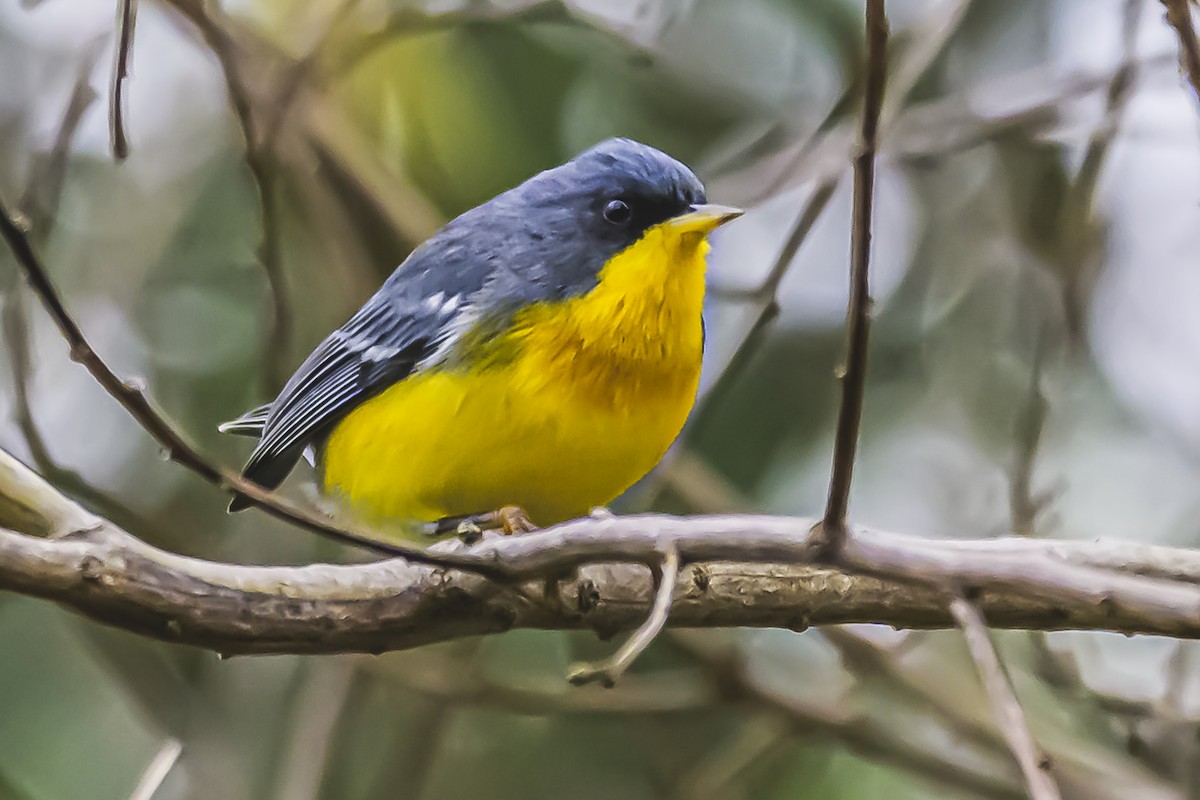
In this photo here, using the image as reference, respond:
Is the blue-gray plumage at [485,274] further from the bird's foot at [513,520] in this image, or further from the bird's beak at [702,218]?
the bird's foot at [513,520]

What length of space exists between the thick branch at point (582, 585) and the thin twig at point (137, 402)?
41 cm

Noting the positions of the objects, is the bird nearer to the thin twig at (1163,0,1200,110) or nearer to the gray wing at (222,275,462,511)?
the gray wing at (222,275,462,511)

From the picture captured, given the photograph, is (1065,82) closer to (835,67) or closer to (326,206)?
(835,67)

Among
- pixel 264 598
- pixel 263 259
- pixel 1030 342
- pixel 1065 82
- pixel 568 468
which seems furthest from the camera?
pixel 1030 342

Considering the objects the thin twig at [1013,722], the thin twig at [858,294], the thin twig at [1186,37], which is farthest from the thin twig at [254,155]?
the thin twig at [1013,722]

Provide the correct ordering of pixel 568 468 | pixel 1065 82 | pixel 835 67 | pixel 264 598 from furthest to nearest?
pixel 835 67 < pixel 1065 82 < pixel 568 468 < pixel 264 598

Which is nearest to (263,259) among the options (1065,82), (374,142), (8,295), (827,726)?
(8,295)

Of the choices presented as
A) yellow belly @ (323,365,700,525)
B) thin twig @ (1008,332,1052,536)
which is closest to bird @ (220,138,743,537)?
yellow belly @ (323,365,700,525)

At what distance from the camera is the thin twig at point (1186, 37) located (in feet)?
5.64

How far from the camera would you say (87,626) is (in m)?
4.50

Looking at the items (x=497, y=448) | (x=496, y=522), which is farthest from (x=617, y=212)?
(x=496, y=522)

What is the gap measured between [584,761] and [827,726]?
1.36 meters

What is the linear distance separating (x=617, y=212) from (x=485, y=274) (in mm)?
384

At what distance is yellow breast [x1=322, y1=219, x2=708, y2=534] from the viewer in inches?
Answer: 123
